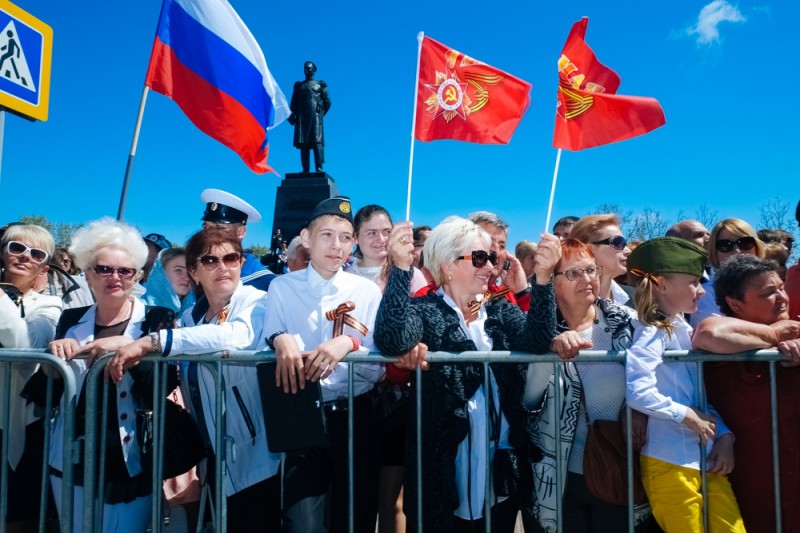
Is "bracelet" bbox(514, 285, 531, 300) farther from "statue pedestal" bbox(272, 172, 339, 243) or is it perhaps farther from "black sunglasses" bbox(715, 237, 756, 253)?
"statue pedestal" bbox(272, 172, 339, 243)

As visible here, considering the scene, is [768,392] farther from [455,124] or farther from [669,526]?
[455,124]

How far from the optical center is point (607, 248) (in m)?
3.54

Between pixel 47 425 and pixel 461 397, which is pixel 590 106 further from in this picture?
pixel 47 425

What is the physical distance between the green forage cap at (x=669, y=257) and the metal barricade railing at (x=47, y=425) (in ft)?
9.04

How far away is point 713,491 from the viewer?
2.64 meters

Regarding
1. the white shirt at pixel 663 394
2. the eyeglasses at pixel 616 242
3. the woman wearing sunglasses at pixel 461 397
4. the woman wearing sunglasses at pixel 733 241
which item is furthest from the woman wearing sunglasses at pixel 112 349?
the woman wearing sunglasses at pixel 733 241

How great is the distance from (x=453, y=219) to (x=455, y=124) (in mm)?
2057

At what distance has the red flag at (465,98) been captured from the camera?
492cm

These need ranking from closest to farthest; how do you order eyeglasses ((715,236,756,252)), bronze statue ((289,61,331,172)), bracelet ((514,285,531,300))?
eyeglasses ((715,236,756,252)) < bracelet ((514,285,531,300)) < bronze statue ((289,61,331,172))

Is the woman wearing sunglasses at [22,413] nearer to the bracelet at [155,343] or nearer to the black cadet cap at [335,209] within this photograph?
the bracelet at [155,343]

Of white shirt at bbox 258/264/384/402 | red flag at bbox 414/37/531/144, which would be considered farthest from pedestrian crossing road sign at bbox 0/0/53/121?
red flag at bbox 414/37/531/144

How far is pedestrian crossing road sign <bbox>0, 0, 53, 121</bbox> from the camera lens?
150 inches

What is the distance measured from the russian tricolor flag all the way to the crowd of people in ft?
8.58

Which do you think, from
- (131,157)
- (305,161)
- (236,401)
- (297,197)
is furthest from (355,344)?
(305,161)
